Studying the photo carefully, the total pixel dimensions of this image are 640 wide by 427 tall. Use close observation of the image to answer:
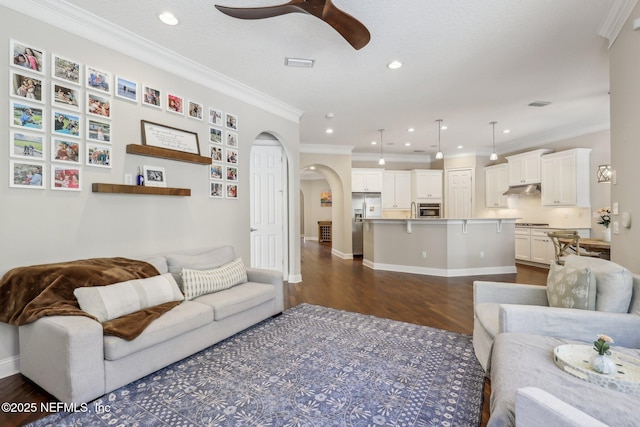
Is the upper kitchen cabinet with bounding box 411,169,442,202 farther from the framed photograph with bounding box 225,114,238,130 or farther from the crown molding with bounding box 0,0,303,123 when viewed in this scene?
the framed photograph with bounding box 225,114,238,130

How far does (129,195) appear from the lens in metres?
2.86

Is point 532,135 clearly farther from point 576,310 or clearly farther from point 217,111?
point 217,111

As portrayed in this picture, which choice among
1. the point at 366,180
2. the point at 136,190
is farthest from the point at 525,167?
the point at 136,190

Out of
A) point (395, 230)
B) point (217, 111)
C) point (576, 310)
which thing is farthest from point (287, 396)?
point (395, 230)

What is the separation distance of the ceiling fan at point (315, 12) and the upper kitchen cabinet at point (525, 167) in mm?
6277

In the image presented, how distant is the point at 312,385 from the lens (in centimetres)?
205

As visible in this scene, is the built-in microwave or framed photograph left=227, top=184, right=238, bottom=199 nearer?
framed photograph left=227, top=184, right=238, bottom=199

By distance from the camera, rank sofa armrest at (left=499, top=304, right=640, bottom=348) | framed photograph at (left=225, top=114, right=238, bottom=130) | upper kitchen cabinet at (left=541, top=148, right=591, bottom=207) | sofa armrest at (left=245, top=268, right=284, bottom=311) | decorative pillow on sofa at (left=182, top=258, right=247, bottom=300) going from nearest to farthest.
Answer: sofa armrest at (left=499, top=304, right=640, bottom=348)
decorative pillow on sofa at (left=182, top=258, right=247, bottom=300)
sofa armrest at (left=245, top=268, right=284, bottom=311)
framed photograph at (left=225, top=114, right=238, bottom=130)
upper kitchen cabinet at (left=541, top=148, right=591, bottom=207)

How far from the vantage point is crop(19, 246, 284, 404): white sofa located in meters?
1.79

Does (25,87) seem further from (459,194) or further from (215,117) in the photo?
(459,194)

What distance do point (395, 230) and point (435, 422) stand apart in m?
4.60

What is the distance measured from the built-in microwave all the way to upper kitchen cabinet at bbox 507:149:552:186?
1.87 metres

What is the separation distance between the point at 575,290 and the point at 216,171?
3532 mm

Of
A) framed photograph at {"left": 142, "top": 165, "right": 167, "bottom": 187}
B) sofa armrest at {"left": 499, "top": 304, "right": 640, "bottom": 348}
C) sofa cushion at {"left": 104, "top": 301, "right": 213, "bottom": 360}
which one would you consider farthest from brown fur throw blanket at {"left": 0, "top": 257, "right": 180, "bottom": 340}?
sofa armrest at {"left": 499, "top": 304, "right": 640, "bottom": 348}
